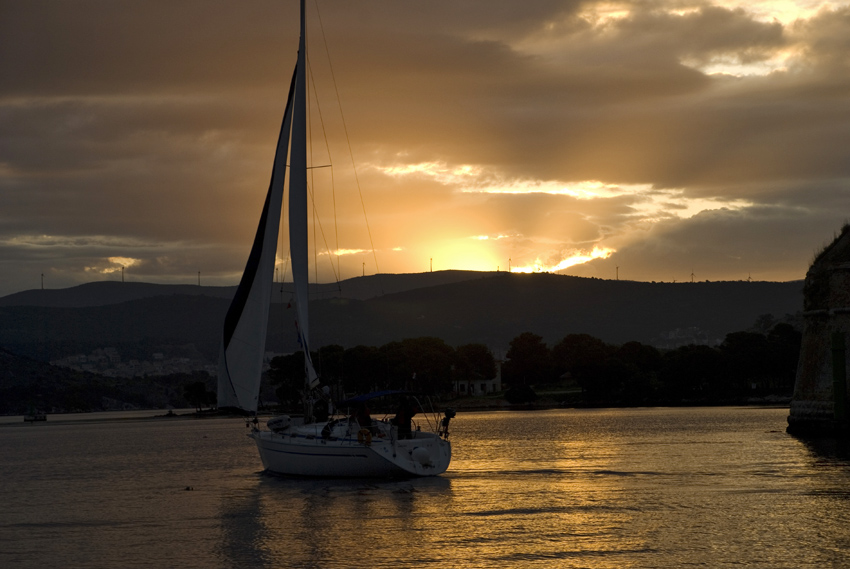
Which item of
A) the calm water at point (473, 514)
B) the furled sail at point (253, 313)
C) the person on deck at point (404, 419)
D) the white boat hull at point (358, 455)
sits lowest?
the calm water at point (473, 514)

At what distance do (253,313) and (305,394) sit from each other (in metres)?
4.48

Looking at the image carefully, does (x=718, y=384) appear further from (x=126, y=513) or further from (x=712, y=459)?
(x=126, y=513)

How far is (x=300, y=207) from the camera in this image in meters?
42.9

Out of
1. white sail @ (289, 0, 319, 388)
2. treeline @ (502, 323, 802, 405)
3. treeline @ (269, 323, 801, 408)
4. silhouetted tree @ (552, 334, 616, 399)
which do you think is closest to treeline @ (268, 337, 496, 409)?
treeline @ (269, 323, 801, 408)

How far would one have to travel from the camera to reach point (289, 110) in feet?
145

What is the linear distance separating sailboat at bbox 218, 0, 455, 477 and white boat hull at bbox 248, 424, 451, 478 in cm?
4

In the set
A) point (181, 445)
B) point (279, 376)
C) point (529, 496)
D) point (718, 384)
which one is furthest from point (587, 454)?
point (279, 376)

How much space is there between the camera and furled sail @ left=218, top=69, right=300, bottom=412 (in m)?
42.7

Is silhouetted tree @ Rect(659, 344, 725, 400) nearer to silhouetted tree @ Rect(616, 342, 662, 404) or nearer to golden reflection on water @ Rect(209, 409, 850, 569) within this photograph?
silhouetted tree @ Rect(616, 342, 662, 404)

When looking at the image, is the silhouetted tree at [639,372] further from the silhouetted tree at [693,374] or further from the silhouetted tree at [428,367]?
the silhouetted tree at [428,367]

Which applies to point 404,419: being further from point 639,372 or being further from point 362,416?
point 639,372

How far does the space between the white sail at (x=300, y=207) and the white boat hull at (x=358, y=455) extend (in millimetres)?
2846

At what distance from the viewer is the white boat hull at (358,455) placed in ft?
133

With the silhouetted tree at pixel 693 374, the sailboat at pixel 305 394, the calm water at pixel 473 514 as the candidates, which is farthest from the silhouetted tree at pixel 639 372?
the sailboat at pixel 305 394
